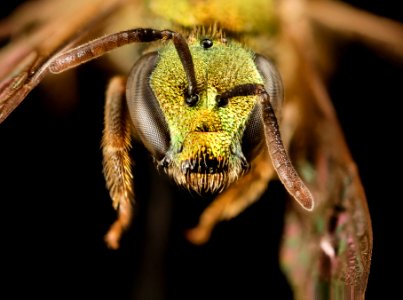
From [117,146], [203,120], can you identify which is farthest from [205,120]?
[117,146]

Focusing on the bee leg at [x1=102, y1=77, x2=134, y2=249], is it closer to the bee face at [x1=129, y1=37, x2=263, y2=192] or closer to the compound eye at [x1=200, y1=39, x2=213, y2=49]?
the bee face at [x1=129, y1=37, x2=263, y2=192]

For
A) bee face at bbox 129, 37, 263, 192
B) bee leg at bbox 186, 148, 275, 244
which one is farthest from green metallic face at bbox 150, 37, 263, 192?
bee leg at bbox 186, 148, 275, 244

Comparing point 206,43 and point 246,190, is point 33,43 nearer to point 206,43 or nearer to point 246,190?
point 206,43

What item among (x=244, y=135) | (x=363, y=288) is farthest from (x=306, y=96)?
(x=363, y=288)

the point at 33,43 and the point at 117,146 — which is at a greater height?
the point at 33,43

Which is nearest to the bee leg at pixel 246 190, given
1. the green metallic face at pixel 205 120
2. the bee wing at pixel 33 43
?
the green metallic face at pixel 205 120

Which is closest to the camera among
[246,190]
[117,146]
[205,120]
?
[205,120]
